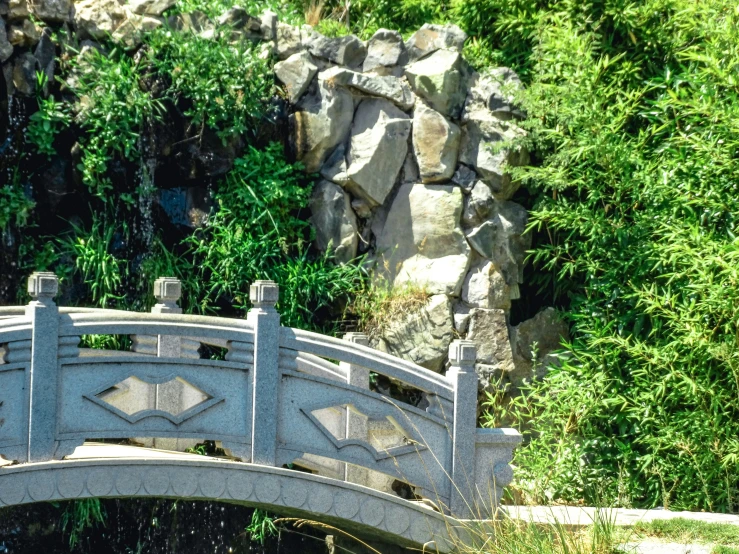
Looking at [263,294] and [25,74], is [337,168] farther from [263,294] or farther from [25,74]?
[263,294]

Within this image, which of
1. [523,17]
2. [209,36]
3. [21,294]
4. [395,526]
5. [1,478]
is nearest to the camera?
[1,478]

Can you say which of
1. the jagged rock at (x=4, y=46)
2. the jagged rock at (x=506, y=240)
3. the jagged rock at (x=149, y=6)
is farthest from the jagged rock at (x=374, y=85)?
the jagged rock at (x=4, y=46)

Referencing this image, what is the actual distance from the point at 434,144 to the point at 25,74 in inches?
132

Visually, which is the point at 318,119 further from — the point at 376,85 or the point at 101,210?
the point at 101,210

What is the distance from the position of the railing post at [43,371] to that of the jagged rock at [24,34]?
3326 millimetres

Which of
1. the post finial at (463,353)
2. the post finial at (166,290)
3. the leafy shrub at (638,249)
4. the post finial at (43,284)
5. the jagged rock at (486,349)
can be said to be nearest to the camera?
the post finial at (43,284)

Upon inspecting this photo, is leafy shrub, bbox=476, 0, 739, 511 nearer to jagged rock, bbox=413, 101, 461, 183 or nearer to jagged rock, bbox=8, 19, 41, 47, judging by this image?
jagged rock, bbox=413, 101, 461, 183

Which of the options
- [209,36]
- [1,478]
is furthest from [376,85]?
[1,478]

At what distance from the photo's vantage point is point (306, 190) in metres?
8.92

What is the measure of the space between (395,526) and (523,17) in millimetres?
5017

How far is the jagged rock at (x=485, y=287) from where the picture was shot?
8.82 m

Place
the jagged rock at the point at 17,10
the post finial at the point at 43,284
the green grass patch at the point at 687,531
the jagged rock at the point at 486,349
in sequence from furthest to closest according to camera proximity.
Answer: the jagged rock at the point at 486,349 < the jagged rock at the point at 17,10 < the green grass patch at the point at 687,531 < the post finial at the point at 43,284

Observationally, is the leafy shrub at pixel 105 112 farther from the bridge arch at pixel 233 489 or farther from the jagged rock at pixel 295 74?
the bridge arch at pixel 233 489

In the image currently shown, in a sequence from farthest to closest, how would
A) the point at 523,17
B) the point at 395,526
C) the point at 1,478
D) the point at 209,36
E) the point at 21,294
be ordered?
the point at 523,17 < the point at 209,36 < the point at 21,294 < the point at 395,526 < the point at 1,478
